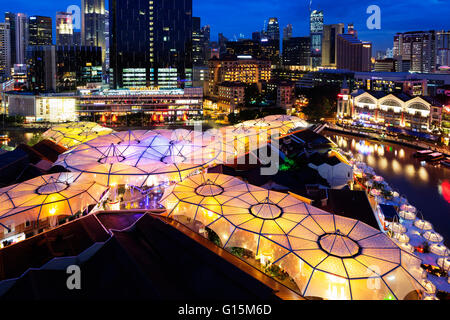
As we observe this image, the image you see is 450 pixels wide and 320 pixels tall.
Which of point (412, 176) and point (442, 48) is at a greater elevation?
point (442, 48)

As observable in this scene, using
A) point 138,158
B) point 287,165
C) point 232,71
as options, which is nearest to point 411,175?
point 287,165

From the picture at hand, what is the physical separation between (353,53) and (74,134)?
72010 millimetres

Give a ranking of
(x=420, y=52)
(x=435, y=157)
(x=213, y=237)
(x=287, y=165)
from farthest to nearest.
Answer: (x=420, y=52) → (x=435, y=157) → (x=287, y=165) → (x=213, y=237)

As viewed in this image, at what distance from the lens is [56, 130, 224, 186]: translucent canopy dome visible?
461 inches

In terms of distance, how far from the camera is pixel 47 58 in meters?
48.4

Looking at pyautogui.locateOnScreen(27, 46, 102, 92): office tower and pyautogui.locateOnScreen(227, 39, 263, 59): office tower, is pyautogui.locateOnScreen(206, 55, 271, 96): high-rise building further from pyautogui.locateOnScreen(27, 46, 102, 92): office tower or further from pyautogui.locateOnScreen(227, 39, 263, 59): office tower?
pyautogui.locateOnScreen(227, 39, 263, 59): office tower

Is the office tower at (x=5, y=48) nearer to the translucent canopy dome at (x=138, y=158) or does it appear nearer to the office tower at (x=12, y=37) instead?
the office tower at (x=12, y=37)

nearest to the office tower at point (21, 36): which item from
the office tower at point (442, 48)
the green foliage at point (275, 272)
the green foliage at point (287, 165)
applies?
the green foliage at point (287, 165)

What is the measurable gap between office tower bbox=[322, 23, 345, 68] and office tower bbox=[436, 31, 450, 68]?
74.5 ft

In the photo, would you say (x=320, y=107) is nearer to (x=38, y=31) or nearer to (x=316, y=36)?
(x=316, y=36)

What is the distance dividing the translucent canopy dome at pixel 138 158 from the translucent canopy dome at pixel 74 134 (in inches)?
122

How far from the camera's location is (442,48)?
8656 centimetres
